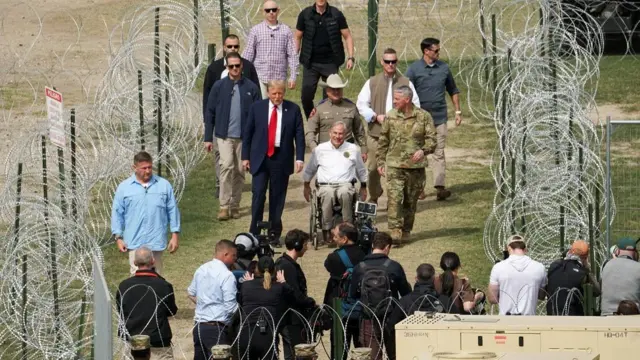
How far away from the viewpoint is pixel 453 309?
1510 centimetres

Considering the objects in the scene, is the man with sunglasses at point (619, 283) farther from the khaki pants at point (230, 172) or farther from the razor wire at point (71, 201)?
the khaki pants at point (230, 172)

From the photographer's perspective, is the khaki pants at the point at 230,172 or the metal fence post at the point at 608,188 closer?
the metal fence post at the point at 608,188

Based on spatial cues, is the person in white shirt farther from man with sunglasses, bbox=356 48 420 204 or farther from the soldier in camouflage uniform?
man with sunglasses, bbox=356 48 420 204

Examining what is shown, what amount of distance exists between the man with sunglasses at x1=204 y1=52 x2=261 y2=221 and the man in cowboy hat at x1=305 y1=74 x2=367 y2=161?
26.0 inches

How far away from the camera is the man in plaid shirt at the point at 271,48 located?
21.6 meters

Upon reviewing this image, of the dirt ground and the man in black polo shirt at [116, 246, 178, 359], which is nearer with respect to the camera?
the man in black polo shirt at [116, 246, 178, 359]

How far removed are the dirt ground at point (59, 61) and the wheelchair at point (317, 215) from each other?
0.85m

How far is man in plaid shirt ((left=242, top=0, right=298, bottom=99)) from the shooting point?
21641 millimetres

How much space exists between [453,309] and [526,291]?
1010mm

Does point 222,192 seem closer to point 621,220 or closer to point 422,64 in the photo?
point 422,64

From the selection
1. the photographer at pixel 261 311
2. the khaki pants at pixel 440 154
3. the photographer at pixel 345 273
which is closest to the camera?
the photographer at pixel 261 311

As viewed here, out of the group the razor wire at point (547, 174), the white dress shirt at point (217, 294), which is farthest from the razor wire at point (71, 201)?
the razor wire at point (547, 174)

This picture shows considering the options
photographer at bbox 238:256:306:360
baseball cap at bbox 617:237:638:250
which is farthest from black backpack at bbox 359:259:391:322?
baseball cap at bbox 617:237:638:250

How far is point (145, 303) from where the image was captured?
14836mm
